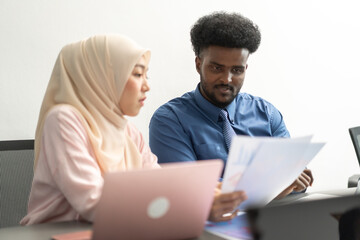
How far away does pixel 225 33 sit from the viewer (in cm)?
190

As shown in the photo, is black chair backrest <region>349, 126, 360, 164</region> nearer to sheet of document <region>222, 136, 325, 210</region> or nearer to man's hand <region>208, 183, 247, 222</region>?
sheet of document <region>222, 136, 325, 210</region>

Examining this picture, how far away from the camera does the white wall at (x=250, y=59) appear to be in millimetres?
2096

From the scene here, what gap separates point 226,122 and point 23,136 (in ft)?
2.91

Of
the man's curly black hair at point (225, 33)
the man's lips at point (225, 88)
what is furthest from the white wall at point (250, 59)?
the man's lips at point (225, 88)

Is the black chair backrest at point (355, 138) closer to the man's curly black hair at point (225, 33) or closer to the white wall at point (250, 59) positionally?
the white wall at point (250, 59)

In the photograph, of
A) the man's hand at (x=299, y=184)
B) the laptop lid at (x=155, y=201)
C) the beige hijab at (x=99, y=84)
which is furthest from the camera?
the man's hand at (x=299, y=184)

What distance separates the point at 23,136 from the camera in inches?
83.2

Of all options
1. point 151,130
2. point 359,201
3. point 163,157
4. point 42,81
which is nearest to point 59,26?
point 42,81

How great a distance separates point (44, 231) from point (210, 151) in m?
0.88

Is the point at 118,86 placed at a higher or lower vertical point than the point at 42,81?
higher

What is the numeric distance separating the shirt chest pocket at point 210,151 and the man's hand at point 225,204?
0.68 m

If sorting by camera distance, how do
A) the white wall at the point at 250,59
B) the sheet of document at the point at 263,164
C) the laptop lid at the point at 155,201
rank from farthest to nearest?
1. the white wall at the point at 250,59
2. the sheet of document at the point at 263,164
3. the laptop lid at the point at 155,201

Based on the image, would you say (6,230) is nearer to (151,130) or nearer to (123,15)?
(151,130)

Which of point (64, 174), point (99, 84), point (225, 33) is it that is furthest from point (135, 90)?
point (225, 33)
